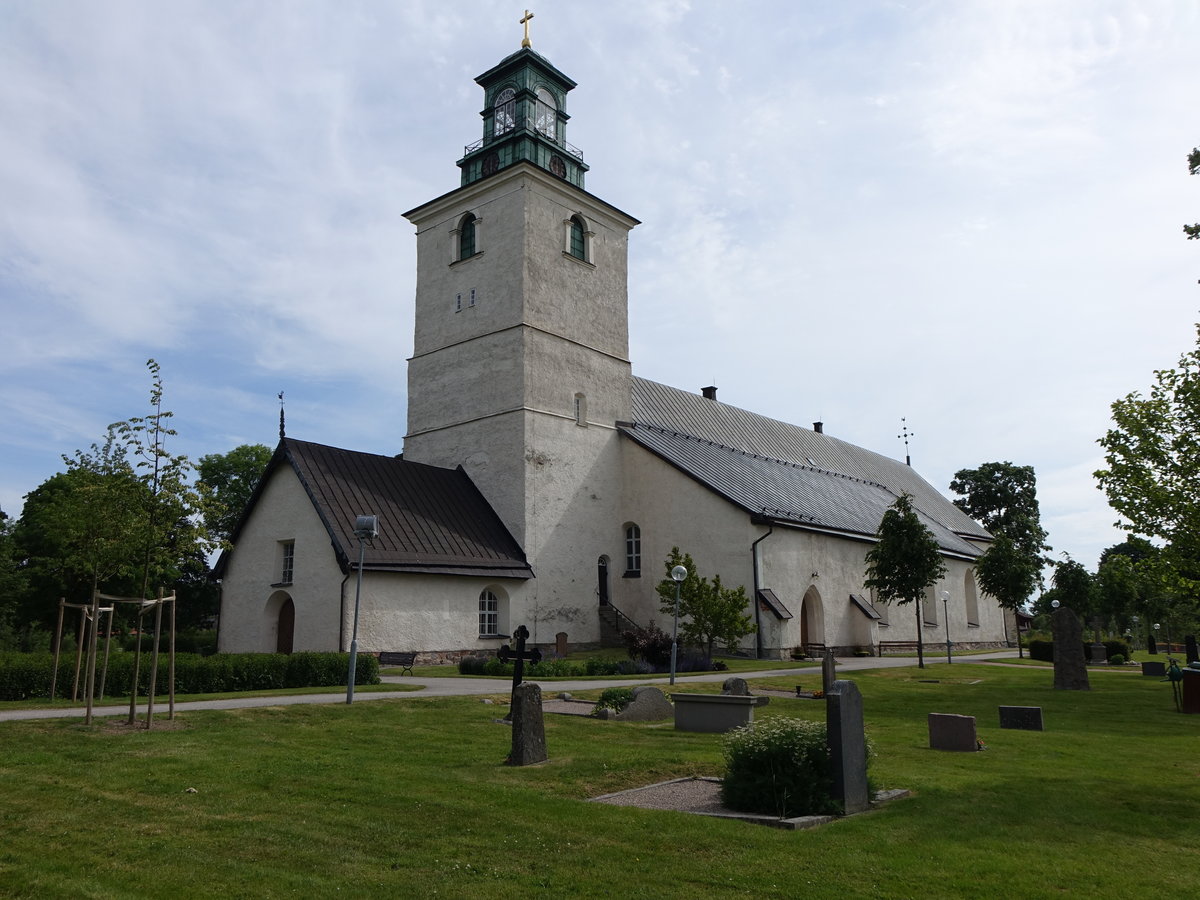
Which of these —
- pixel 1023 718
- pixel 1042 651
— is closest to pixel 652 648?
pixel 1023 718

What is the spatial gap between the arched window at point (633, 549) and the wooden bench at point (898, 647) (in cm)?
1116

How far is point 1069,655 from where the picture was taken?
2198cm

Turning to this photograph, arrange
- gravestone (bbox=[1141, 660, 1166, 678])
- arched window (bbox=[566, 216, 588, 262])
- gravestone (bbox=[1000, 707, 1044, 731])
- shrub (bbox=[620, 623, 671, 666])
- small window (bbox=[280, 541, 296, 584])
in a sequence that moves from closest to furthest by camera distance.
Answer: gravestone (bbox=[1000, 707, 1044, 731])
shrub (bbox=[620, 623, 671, 666])
small window (bbox=[280, 541, 296, 584])
gravestone (bbox=[1141, 660, 1166, 678])
arched window (bbox=[566, 216, 588, 262])

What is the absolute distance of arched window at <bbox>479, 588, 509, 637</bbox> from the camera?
28.5 meters

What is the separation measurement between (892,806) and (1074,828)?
153 cm

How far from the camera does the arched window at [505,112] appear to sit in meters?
34.1

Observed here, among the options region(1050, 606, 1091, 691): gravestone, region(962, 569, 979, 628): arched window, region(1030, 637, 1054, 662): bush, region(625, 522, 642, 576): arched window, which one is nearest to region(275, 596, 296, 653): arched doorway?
region(625, 522, 642, 576): arched window

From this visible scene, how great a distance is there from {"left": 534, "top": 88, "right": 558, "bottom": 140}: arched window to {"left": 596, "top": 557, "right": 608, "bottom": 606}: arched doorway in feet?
55.0

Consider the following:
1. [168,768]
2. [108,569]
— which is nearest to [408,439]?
[108,569]

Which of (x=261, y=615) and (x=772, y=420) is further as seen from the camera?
(x=772, y=420)

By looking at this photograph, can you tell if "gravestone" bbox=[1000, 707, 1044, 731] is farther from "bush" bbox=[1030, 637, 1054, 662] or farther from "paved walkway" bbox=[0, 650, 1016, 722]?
"bush" bbox=[1030, 637, 1054, 662]

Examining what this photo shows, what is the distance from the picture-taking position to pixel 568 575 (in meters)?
31.5

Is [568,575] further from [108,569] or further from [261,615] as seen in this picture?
[108,569]

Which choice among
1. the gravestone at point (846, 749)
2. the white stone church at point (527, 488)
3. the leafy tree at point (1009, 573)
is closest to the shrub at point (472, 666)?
the white stone church at point (527, 488)
